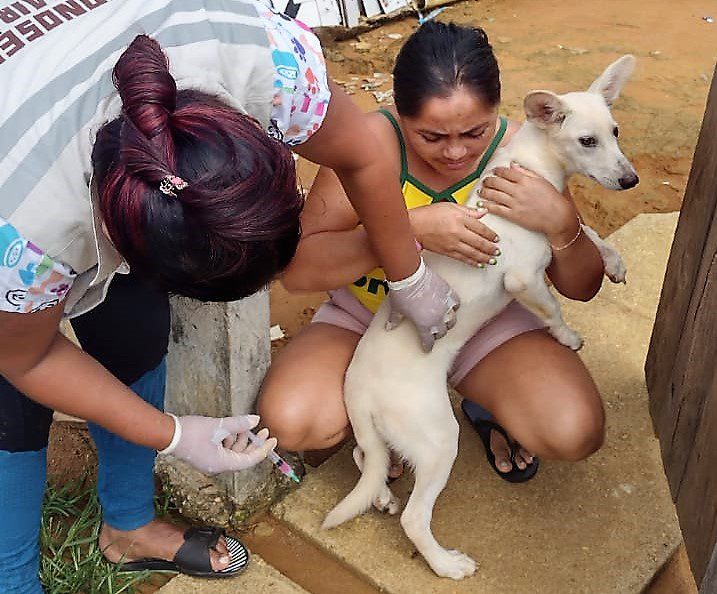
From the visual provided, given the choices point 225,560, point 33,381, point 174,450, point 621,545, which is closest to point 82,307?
point 33,381

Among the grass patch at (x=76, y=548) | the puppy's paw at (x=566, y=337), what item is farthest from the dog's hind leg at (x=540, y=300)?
the grass patch at (x=76, y=548)

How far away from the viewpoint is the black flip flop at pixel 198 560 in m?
2.22

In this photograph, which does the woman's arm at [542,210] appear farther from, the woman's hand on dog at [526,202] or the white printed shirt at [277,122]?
the white printed shirt at [277,122]

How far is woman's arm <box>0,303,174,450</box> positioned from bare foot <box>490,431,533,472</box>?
1.15 meters

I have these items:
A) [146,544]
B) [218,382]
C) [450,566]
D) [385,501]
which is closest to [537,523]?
[450,566]

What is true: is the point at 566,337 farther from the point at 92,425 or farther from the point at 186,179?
the point at 186,179

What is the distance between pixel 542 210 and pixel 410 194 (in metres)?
0.34

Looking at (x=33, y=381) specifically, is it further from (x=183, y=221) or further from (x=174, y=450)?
(x=183, y=221)

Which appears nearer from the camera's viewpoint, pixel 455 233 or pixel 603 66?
pixel 455 233

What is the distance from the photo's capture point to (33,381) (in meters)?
1.47

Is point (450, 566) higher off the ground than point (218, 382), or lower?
lower

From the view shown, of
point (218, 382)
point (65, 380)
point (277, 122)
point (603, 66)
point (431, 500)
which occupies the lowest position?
point (603, 66)

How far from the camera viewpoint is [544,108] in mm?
2238

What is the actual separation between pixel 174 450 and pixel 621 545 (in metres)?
1.27
